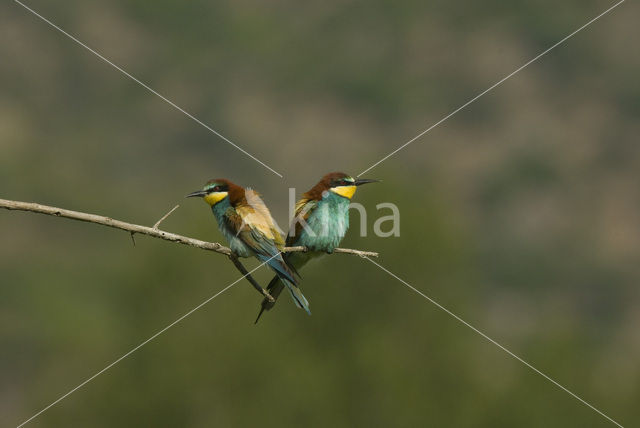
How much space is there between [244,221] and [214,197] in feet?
0.30

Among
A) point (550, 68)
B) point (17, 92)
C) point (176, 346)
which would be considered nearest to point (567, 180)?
point (550, 68)

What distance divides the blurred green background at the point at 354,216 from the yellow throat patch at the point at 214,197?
0.11 m

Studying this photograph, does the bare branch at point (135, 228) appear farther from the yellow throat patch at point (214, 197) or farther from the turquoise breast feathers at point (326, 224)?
the turquoise breast feathers at point (326, 224)

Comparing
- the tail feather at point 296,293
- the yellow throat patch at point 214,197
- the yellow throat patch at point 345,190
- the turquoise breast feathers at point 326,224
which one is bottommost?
the tail feather at point 296,293

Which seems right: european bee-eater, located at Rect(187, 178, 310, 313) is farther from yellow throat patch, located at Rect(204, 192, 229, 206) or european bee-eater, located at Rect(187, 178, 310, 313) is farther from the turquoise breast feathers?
the turquoise breast feathers

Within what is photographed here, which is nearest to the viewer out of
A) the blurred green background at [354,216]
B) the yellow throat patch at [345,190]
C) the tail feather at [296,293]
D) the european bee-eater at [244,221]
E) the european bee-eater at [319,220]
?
the tail feather at [296,293]

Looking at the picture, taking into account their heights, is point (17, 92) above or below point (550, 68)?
above

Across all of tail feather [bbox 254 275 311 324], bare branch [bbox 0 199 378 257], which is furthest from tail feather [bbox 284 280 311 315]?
bare branch [bbox 0 199 378 257]

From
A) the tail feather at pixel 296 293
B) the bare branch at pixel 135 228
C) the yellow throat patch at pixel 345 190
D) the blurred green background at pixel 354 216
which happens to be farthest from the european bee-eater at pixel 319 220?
the bare branch at pixel 135 228

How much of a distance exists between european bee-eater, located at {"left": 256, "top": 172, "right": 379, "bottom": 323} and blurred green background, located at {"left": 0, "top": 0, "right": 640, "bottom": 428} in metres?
0.15

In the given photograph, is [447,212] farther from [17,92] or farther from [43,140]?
[17,92]

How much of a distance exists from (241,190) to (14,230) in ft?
137

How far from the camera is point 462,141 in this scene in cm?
6962

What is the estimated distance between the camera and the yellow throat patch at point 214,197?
1.76 meters
